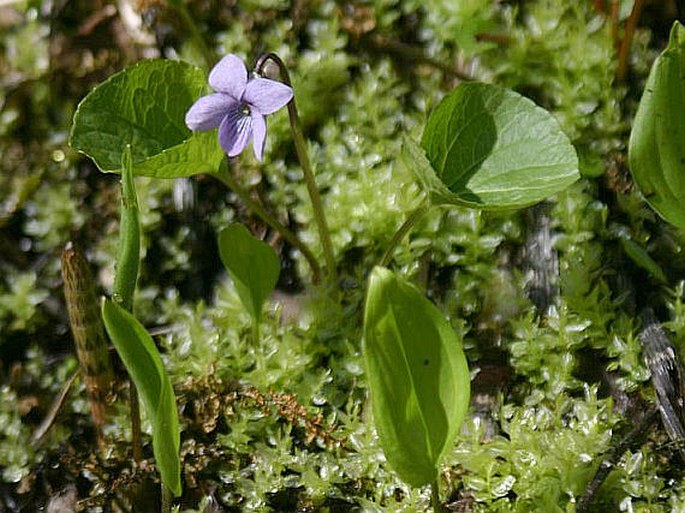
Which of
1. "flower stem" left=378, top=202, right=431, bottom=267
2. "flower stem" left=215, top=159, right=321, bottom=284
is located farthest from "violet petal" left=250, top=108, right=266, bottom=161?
"flower stem" left=378, top=202, right=431, bottom=267

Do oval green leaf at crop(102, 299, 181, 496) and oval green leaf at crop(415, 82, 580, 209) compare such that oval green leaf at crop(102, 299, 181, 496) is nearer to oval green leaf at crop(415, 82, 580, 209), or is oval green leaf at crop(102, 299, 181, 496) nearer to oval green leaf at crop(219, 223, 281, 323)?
oval green leaf at crop(219, 223, 281, 323)

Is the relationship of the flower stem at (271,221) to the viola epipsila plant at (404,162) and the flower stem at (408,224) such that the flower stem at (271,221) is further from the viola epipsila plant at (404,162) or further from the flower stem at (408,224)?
the flower stem at (408,224)

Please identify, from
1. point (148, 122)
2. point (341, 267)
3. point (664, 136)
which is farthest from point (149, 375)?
point (664, 136)

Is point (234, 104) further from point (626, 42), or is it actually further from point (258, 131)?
point (626, 42)

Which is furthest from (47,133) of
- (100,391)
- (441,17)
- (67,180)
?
(441,17)

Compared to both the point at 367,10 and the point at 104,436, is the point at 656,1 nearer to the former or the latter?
the point at 367,10

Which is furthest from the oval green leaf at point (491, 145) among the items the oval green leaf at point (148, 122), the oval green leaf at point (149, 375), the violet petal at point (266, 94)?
the oval green leaf at point (149, 375)

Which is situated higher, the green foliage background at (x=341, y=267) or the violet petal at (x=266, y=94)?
the violet petal at (x=266, y=94)
